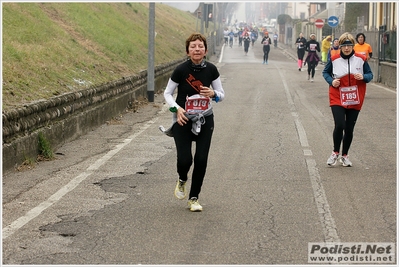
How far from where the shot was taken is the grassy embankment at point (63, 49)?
1469 cm

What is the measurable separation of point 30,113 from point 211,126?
422cm

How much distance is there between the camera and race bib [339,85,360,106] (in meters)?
11.7

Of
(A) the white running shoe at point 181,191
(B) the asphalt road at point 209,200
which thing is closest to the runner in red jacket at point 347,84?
(B) the asphalt road at point 209,200

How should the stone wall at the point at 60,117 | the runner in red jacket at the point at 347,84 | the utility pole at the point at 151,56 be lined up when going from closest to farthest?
the stone wall at the point at 60,117
the runner in red jacket at the point at 347,84
the utility pole at the point at 151,56

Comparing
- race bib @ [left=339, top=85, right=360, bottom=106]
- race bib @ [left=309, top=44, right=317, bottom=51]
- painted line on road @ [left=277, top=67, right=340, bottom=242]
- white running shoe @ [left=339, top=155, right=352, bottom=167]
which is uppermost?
race bib @ [left=309, top=44, right=317, bottom=51]

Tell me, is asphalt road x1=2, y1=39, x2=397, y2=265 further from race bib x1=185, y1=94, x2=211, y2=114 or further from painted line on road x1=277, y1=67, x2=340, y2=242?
race bib x1=185, y1=94, x2=211, y2=114

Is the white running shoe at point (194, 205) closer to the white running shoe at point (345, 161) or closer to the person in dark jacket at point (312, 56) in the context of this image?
the white running shoe at point (345, 161)

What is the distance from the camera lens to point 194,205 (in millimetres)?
8828

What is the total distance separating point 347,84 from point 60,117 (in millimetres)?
4708

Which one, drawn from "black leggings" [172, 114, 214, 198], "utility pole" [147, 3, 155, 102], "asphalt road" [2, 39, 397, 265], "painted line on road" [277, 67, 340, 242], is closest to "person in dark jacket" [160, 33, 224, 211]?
"black leggings" [172, 114, 214, 198]

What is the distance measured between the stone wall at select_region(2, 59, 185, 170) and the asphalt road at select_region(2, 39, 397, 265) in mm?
279

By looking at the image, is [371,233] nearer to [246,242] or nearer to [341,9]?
[246,242]

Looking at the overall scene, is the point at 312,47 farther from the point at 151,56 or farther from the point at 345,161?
the point at 345,161

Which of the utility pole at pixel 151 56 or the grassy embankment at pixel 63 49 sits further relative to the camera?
the utility pole at pixel 151 56
